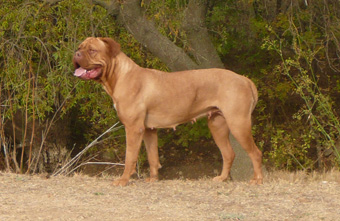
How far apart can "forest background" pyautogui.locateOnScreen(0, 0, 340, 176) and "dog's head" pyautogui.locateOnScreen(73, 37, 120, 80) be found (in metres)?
1.46

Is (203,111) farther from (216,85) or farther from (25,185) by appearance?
(25,185)

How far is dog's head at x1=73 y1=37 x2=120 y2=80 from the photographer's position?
22.8 feet

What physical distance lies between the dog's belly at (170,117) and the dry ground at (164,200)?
0.68 m

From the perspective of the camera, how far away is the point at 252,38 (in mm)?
12469

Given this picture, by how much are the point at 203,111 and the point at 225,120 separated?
14.8 inches

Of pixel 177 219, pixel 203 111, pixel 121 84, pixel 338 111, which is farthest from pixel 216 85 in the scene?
pixel 338 111

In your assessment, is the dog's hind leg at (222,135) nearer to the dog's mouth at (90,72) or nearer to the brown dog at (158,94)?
the brown dog at (158,94)

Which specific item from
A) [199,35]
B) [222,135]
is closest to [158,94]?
[222,135]

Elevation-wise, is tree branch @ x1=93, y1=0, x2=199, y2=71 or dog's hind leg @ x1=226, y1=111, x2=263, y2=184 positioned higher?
tree branch @ x1=93, y1=0, x2=199, y2=71

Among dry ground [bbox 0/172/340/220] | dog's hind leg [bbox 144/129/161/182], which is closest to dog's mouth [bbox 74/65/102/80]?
dog's hind leg [bbox 144/129/161/182]

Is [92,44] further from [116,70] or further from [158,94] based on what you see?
[158,94]

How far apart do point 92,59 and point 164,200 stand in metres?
1.90

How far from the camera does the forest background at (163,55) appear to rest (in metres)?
9.48

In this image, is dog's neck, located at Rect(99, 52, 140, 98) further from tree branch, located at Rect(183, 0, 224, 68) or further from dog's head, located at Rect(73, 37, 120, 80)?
tree branch, located at Rect(183, 0, 224, 68)
